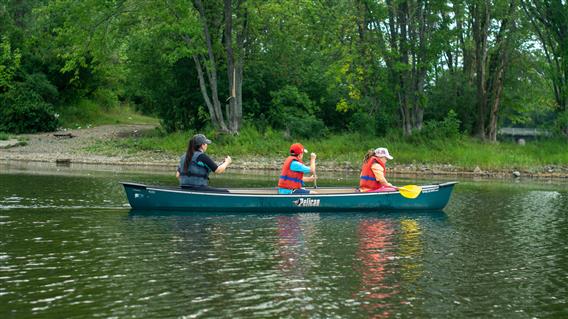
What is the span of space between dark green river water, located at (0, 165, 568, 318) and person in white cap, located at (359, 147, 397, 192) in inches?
38.1

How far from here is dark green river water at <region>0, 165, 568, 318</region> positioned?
32.2 ft

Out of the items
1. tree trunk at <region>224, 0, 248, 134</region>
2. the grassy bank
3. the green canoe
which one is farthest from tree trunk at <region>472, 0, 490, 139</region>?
the green canoe

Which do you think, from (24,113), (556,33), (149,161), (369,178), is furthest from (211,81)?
(369,178)

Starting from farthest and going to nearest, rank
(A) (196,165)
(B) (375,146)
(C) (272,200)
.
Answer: (B) (375,146), (C) (272,200), (A) (196,165)

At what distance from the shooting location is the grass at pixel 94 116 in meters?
50.8

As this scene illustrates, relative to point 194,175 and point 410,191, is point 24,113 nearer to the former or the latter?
point 194,175

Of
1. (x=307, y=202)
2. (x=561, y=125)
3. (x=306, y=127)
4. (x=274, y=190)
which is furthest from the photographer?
(x=306, y=127)

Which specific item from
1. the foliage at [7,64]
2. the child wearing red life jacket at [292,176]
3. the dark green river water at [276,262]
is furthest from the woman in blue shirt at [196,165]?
the foliage at [7,64]

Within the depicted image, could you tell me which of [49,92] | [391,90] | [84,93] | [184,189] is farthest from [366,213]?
[84,93]

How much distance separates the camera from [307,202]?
20094mm

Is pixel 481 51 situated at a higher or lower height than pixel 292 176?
higher

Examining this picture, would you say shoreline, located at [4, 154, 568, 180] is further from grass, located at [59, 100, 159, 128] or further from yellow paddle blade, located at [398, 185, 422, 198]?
yellow paddle blade, located at [398, 185, 422, 198]

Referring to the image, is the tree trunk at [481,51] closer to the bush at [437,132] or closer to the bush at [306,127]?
the bush at [437,132]

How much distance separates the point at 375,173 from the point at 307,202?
7.00 feet
